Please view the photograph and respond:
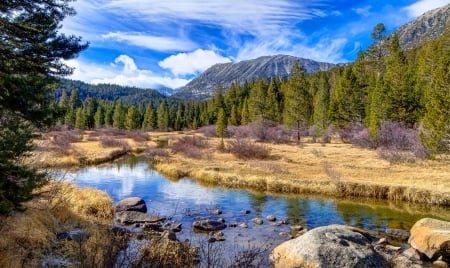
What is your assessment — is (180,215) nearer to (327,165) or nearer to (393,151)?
(327,165)

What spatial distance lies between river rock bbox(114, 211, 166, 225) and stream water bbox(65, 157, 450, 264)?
3.59 feet

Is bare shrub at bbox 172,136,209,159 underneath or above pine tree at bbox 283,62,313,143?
underneath

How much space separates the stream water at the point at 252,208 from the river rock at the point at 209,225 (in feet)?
1.15

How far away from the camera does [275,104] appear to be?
74.8 m

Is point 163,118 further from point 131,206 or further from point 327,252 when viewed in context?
point 327,252

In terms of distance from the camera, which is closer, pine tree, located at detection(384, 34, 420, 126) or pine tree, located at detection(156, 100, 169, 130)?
pine tree, located at detection(384, 34, 420, 126)

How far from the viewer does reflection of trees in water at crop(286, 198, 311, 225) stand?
788 inches

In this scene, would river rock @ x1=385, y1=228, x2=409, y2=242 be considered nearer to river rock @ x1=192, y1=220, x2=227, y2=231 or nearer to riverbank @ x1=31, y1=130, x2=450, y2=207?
riverbank @ x1=31, y1=130, x2=450, y2=207

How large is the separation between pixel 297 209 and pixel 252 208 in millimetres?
2673

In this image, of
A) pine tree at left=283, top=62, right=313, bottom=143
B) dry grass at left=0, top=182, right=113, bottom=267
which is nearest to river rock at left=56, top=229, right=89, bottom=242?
dry grass at left=0, top=182, right=113, bottom=267

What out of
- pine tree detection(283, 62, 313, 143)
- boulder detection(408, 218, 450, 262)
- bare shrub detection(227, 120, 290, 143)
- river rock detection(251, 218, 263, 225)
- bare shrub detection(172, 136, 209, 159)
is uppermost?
pine tree detection(283, 62, 313, 143)

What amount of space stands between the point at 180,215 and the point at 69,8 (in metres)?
12.7

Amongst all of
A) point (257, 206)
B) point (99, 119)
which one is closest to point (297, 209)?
point (257, 206)

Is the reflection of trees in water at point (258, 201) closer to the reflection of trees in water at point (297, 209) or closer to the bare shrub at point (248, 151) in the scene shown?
the reflection of trees in water at point (297, 209)
